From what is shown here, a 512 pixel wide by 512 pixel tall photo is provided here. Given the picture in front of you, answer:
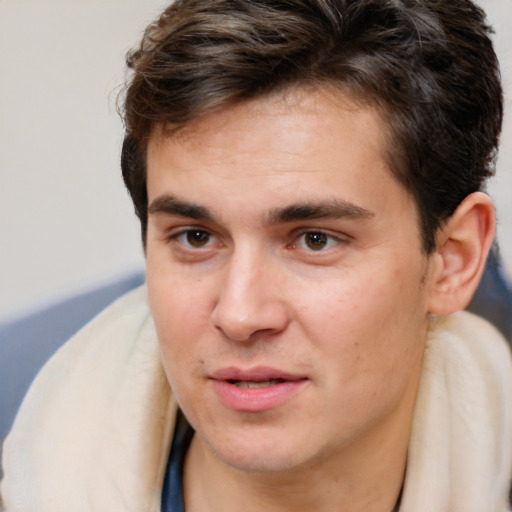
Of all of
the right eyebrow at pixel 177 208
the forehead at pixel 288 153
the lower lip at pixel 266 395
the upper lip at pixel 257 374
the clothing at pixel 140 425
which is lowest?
the clothing at pixel 140 425

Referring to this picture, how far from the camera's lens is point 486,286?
1.97 m

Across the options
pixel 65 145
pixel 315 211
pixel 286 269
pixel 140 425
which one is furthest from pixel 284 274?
pixel 65 145

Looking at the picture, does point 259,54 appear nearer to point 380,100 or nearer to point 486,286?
point 380,100

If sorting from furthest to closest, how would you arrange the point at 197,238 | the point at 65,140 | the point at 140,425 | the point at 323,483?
the point at 65,140
the point at 140,425
the point at 323,483
the point at 197,238

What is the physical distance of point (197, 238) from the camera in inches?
54.8

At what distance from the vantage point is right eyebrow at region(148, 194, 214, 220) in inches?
51.8

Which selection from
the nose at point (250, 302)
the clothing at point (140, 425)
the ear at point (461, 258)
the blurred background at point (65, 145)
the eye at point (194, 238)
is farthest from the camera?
the blurred background at point (65, 145)

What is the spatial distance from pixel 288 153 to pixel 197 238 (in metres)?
0.23

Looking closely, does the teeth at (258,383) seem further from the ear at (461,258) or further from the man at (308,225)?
the ear at (461,258)

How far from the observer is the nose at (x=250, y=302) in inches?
49.3

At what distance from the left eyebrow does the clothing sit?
512 millimetres

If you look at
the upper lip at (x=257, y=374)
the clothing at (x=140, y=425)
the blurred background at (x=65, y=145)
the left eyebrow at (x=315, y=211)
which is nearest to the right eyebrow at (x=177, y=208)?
the left eyebrow at (x=315, y=211)

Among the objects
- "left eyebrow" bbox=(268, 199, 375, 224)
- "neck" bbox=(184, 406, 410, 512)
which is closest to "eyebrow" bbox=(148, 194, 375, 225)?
"left eyebrow" bbox=(268, 199, 375, 224)

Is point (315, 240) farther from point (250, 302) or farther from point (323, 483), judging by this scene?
point (323, 483)
